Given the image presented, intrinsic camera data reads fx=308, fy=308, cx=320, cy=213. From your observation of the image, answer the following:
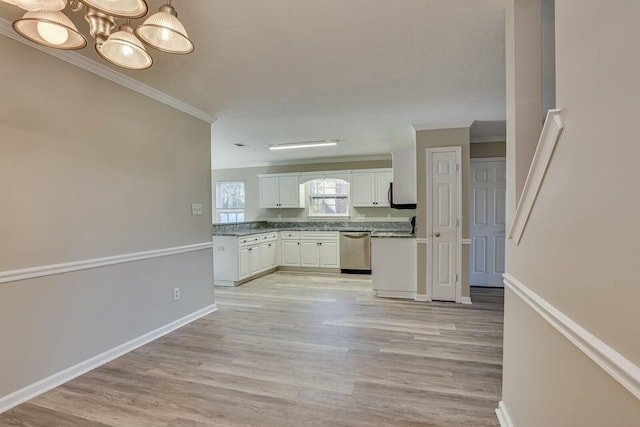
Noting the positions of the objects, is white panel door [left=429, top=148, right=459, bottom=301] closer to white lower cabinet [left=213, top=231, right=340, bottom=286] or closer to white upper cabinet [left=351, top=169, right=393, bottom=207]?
white upper cabinet [left=351, top=169, right=393, bottom=207]

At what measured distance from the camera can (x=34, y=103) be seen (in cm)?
210

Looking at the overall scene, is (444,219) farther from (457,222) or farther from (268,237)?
(268,237)

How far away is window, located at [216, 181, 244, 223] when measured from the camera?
24.8ft

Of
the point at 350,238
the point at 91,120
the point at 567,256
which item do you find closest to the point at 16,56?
the point at 91,120

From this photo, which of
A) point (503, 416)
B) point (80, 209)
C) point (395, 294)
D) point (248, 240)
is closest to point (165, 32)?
point (80, 209)

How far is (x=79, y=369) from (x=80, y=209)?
1.23 metres

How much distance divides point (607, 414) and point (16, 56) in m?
3.35

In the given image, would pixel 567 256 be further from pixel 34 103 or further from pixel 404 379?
pixel 34 103

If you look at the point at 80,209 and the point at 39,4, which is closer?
the point at 39,4

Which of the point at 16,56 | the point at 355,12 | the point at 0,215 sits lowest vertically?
the point at 0,215

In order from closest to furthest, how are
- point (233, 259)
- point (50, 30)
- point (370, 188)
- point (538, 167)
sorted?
point (538, 167) < point (50, 30) < point (233, 259) < point (370, 188)

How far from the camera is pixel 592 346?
0.86 metres

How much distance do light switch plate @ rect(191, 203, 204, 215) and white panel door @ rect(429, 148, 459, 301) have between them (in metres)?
2.96

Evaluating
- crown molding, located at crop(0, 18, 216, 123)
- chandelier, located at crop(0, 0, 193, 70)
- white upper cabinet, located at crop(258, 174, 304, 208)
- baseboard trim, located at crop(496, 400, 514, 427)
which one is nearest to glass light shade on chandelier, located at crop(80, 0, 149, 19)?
chandelier, located at crop(0, 0, 193, 70)
